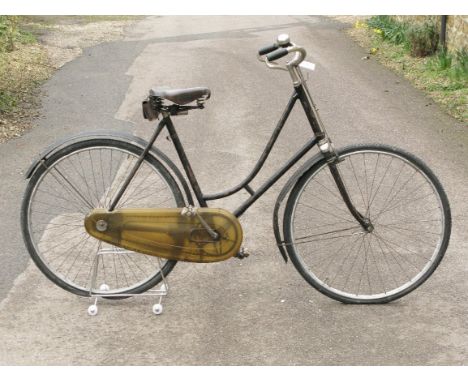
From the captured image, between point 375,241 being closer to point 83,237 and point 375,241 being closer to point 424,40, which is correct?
point 83,237

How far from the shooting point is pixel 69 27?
59.8 ft

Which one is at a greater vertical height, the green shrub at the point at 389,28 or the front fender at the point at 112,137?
the front fender at the point at 112,137

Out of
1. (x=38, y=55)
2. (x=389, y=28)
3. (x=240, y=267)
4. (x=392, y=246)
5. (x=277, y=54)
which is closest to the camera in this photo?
(x=277, y=54)

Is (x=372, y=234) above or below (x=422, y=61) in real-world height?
above

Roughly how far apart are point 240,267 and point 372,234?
3.06 ft

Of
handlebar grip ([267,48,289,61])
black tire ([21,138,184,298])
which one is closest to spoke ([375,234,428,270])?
black tire ([21,138,184,298])

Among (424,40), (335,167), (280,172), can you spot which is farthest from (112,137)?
(424,40)

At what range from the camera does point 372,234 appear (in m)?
6.23

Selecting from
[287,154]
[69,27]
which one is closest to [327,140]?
[287,154]

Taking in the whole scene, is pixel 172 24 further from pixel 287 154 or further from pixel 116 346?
pixel 116 346

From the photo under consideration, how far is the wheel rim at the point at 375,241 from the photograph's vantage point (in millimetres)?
5547

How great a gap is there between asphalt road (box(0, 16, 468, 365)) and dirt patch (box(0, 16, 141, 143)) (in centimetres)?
26

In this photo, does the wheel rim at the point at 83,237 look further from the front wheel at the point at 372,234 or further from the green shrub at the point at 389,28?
the green shrub at the point at 389,28

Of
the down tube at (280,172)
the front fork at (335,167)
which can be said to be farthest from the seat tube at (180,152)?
the front fork at (335,167)
